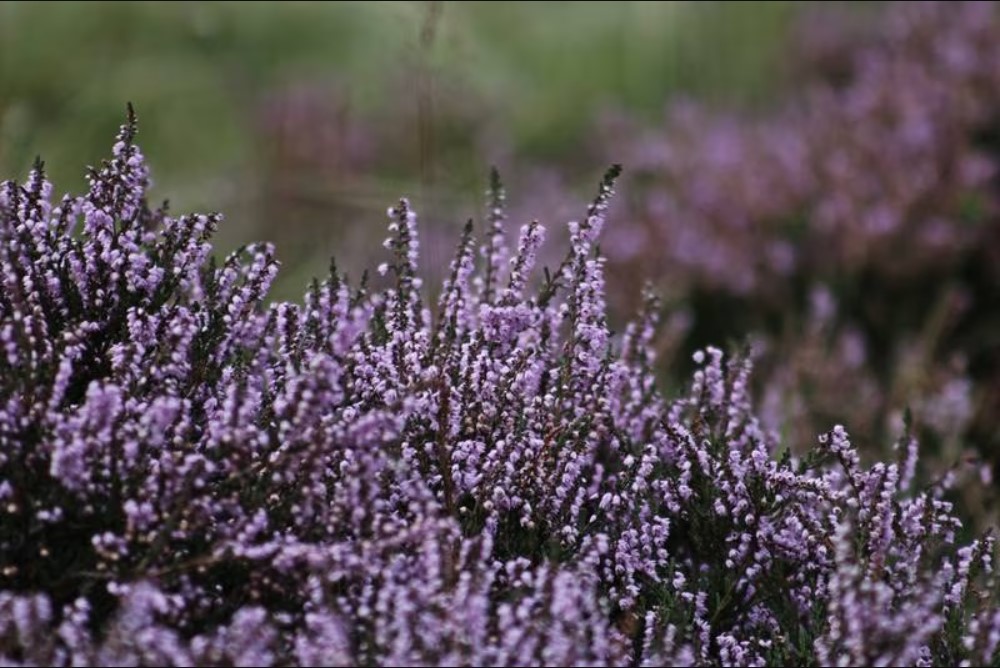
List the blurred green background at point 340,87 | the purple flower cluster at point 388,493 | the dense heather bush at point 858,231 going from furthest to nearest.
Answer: the blurred green background at point 340,87, the dense heather bush at point 858,231, the purple flower cluster at point 388,493

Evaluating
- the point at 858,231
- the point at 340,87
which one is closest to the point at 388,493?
the point at 858,231

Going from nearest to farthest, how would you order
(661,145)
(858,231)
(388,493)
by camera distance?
(388,493), (858,231), (661,145)

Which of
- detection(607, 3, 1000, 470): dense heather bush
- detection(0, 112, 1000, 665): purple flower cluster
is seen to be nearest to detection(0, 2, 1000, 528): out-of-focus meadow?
detection(607, 3, 1000, 470): dense heather bush

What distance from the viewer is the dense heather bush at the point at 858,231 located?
6703 millimetres

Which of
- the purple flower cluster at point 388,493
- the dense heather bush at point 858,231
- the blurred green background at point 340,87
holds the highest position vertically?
the blurred green background at point 340,87

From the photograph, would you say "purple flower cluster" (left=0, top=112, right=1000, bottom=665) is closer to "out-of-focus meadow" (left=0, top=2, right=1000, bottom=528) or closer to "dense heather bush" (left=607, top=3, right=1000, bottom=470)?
"out-of-focus meadow" (left=0, top=2, right=1000, bottom=528)

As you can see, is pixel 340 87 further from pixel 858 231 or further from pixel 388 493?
pixel 388 493

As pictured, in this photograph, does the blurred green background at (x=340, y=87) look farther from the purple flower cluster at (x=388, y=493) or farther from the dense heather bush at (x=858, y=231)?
the purple flower cluster at (x=388, y=493)

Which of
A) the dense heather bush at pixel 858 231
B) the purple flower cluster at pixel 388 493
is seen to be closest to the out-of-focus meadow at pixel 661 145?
the dense heather bush at pixel 858 231

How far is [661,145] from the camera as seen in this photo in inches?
324

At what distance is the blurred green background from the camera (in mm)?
8578

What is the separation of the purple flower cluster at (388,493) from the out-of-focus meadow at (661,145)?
2.66ft

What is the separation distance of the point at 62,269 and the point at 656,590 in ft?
4.19

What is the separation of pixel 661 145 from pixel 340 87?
3.26m
